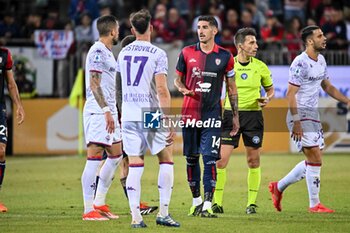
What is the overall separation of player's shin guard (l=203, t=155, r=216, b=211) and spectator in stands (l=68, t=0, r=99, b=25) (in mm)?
14470

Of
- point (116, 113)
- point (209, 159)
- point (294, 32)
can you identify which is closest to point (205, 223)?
point (209, 159)

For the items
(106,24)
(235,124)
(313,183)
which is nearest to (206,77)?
(235,124)

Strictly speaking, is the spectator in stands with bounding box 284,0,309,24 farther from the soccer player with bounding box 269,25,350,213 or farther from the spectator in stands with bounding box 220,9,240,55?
the soccer player with bounding box 269,25,350,213

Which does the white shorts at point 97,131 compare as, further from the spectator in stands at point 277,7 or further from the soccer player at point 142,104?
the spectator in stands at point 277,7

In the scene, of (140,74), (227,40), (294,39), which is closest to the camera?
(140,74)

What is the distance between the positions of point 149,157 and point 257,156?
1137 cm

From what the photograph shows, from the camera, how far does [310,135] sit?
1391 centimetres

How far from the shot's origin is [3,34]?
26328mm

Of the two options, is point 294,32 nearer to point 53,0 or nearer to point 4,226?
point 53,0

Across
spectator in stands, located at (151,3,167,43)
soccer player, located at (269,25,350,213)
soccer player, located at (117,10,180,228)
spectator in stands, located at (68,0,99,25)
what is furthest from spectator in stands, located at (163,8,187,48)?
soccer player, located at (117,10,180,228)

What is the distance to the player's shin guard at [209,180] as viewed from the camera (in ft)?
42.0

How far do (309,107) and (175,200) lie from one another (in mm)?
2949

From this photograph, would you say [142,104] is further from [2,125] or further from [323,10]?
[323,10]

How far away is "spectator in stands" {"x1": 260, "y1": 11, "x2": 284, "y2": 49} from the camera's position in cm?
2618
